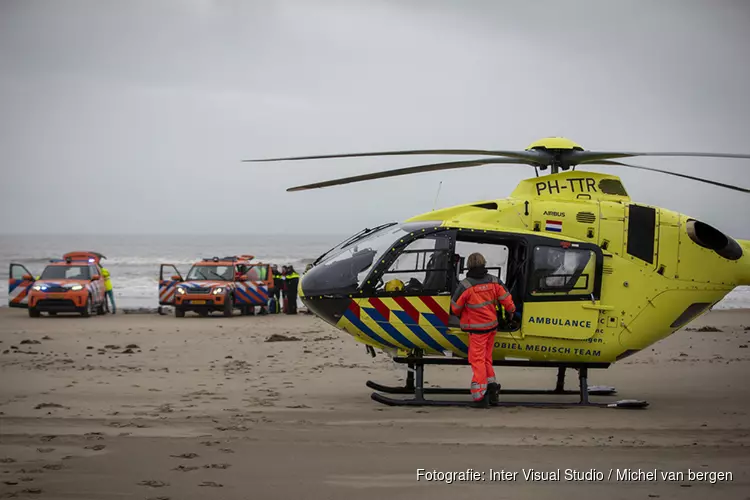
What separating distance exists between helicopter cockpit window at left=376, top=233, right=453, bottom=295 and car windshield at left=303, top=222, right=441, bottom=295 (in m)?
0.19

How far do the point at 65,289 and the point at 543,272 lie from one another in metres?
16.7

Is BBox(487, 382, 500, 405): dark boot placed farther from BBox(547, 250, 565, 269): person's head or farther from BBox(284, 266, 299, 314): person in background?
BBox(284, 266, 299, 314): person in background

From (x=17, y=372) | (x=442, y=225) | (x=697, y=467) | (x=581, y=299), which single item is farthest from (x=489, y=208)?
(x=17, y=372)

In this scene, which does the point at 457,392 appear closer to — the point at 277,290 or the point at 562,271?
the point at 562,271

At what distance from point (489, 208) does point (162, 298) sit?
16517mm

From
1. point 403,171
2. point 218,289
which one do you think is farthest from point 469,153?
point 218,289

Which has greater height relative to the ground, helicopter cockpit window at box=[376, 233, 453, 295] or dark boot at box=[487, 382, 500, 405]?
helicopter cockpit window at box=[376, 233, 453, 295]

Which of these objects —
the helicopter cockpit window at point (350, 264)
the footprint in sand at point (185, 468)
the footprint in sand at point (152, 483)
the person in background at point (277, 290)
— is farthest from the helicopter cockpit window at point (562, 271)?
the person in background at point (277, 290)

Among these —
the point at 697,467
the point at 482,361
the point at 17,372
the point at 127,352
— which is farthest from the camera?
the point at 127,352

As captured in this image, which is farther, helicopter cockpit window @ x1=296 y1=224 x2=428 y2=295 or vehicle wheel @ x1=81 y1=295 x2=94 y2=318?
vehicle wheel @ x1=81 y1=295 x2=94 y2=318

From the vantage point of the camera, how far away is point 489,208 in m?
9.59

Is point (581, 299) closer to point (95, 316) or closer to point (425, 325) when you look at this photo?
point (425, 325)

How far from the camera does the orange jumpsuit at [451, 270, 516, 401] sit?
28.7 ft

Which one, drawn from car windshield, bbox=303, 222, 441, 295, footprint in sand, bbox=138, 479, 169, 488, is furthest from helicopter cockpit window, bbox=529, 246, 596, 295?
footprint in sand, bbox=138, 479, 169, 488
